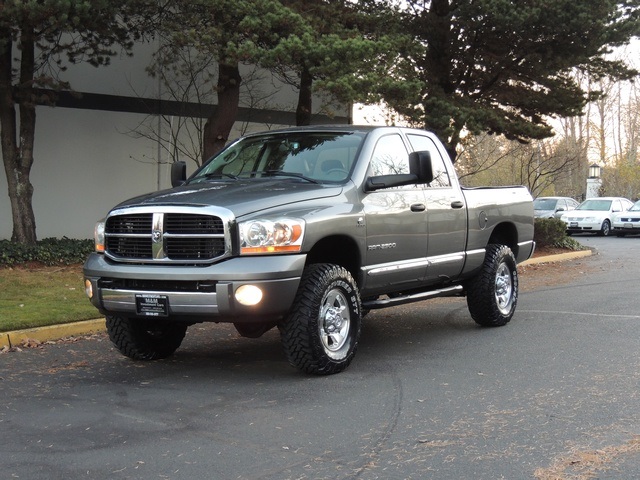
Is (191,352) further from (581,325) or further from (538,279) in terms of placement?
(538,279)

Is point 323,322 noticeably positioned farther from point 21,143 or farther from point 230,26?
point 21,143

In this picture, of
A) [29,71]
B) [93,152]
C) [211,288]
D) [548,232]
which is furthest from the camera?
[548,232]

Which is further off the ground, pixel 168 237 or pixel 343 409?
pixel 168 237

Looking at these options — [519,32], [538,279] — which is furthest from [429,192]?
[519,32]

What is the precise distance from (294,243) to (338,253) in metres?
0.93

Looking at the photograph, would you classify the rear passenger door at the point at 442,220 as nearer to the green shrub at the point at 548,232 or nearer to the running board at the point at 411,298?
the running board at the point at 411,298

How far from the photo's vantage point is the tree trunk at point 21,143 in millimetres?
15000

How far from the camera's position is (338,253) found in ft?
24.7

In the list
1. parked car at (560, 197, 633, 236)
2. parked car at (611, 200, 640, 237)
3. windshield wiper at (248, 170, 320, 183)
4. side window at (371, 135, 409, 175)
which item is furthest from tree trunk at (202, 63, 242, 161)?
parked car at (611, 200, 640, 237)

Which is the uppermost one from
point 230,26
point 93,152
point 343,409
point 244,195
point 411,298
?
point 230,26

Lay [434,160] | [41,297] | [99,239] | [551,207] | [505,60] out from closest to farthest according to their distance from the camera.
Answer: [99,239] → [434,160] → [41,297] → [505,60] → [551,207]

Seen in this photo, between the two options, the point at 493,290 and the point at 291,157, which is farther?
the point at 493,290

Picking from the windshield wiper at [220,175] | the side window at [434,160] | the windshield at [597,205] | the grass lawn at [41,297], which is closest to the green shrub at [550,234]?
the grass lawn at [41,297]

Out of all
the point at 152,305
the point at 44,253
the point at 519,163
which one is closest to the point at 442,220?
the point at 152,305
